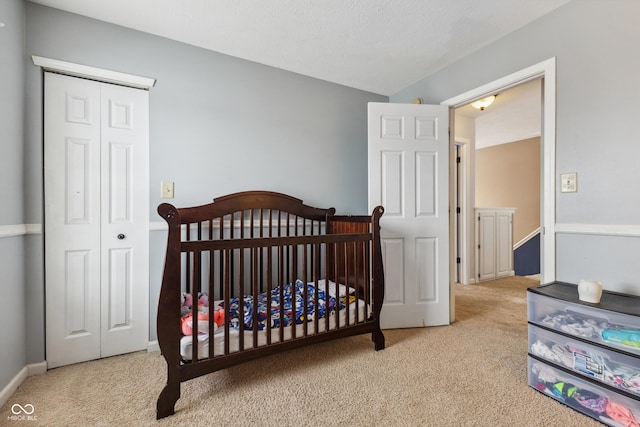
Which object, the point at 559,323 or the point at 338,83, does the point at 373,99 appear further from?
the point at 559,323

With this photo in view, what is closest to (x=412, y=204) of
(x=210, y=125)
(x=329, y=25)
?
(x=329, y=25)

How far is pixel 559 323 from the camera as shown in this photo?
1411 mm

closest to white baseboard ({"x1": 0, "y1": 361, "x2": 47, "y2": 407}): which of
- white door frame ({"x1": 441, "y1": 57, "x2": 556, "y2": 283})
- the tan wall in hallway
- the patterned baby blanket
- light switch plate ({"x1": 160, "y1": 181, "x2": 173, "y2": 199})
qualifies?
the patterned baby blanket

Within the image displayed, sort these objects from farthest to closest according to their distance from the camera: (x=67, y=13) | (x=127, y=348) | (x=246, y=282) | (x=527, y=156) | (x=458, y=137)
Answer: (x=527, y=156), (x=458, y=137), (x=246, y=282), (x=127, y=348), (x=67, y=13)

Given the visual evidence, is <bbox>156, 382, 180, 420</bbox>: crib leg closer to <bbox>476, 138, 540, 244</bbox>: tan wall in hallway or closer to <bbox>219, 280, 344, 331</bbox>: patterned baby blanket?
<bbox>219, 280, 344, 331</bbox>: patterned baby blanket

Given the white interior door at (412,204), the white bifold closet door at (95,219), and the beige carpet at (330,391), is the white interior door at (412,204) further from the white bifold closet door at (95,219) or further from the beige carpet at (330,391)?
the white bifold closet door at (95,219)

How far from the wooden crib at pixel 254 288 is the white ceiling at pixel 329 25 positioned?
1.13m

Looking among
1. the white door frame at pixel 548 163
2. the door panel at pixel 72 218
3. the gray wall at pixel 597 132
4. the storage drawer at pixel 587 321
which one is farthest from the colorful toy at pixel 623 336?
the door panel at pixel 72 218

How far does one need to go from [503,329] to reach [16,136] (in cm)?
352

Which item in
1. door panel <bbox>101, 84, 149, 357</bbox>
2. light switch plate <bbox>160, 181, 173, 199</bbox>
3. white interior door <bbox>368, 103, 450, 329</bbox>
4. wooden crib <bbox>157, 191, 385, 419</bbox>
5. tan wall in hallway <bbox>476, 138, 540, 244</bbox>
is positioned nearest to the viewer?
wooden crib <bbox>157, 191, 385, 419</bbox>

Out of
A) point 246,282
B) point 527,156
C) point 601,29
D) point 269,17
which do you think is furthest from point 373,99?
point 527,156

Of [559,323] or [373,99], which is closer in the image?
[559,323]

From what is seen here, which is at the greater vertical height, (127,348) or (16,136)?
(16,136)
